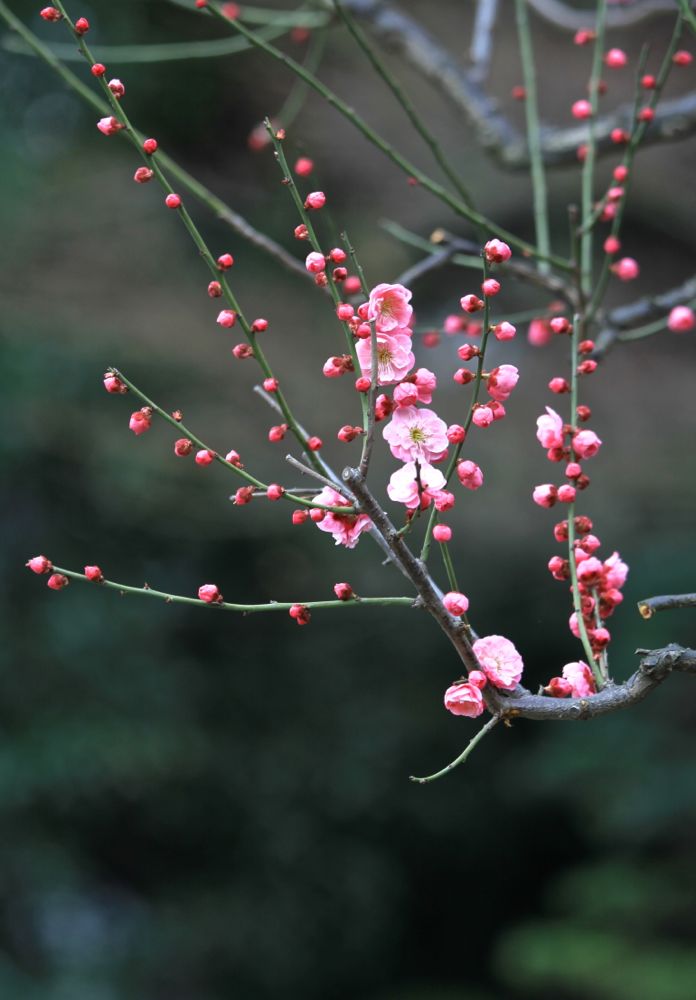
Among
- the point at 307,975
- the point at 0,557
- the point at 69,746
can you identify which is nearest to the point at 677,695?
the point at 307,975

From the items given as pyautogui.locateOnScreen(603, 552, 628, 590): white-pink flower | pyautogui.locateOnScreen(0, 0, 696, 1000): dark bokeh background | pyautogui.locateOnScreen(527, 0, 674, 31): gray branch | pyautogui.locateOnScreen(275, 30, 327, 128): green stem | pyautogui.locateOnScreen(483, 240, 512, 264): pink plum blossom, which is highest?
pyautogui.locateOnScreen(527, 0, 674, 31): gray branch

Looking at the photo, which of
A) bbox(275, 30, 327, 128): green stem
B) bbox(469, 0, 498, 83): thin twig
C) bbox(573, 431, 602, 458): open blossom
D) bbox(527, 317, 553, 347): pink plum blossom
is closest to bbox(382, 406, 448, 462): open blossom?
bbox(573, 431, 602, 458): open blossom

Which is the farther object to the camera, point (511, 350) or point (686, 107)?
point (511, 350)

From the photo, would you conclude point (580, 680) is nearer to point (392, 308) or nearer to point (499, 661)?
point (499, 661)

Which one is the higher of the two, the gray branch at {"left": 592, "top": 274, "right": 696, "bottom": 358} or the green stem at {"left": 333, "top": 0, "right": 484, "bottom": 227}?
the green stem at {"left": 333, "top": 0, "right": 484, "bottom": 227}

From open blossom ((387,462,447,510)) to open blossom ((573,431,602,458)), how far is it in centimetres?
12

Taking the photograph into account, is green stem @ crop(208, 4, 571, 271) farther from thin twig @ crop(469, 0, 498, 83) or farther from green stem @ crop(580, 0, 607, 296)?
thin twig @ crop(469, 0, 498, 83)

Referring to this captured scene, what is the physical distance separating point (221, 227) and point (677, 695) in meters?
2.73

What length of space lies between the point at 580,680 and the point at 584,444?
0.17 meters

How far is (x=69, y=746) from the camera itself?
3.53m

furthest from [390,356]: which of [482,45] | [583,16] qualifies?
[583,16]

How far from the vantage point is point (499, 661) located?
743mm

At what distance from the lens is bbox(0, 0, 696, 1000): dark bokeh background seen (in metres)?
3.73

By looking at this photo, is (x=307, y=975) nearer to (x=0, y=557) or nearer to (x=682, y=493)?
(x=0, y=557)
